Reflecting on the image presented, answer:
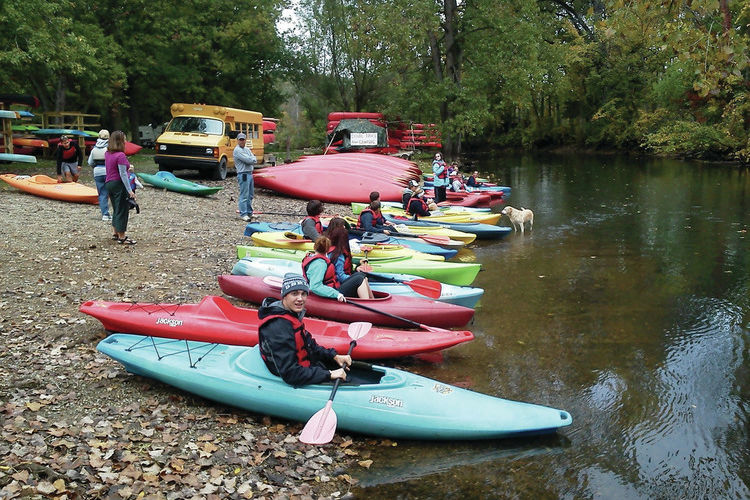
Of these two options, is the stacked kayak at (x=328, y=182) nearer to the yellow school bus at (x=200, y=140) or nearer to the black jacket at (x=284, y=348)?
the yellow school bus at (x=200, y=140)

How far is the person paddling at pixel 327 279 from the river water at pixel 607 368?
1.33 meters

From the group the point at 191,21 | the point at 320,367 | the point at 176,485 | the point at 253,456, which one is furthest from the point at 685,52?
the point at 191,21

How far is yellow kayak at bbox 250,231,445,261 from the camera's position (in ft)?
32.1

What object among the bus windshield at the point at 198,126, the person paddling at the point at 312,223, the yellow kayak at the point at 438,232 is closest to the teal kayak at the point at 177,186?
the bus windshield at the point at 198,126

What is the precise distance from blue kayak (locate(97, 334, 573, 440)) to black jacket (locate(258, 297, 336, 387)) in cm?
10

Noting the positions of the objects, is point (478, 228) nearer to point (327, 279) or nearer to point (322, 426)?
point (327, 279)

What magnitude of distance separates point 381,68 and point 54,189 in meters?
21.8

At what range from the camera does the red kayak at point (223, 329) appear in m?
6.32

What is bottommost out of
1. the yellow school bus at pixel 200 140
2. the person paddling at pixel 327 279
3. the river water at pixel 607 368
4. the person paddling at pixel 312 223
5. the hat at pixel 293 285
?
the river water at pixel 607 368

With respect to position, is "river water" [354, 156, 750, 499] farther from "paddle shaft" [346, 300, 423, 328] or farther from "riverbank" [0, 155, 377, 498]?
"riverbank" [0, 155, 377, 498]

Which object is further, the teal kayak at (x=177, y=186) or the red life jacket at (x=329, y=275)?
the teal kayak at (x=177, y=186)

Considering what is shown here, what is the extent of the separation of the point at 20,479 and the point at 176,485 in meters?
0.94

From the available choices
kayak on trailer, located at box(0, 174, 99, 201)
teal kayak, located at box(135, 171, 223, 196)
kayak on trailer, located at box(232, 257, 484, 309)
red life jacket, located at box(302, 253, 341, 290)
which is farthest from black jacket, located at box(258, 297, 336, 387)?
teal kayak, located at box(135, 171, 223, 196)

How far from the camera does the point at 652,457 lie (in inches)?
198
